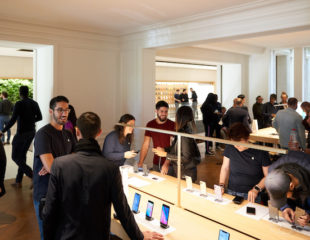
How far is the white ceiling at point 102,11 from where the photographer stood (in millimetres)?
4137

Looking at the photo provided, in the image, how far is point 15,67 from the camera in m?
12.0

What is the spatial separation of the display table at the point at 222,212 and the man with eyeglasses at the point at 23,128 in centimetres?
296

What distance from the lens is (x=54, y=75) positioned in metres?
5.59

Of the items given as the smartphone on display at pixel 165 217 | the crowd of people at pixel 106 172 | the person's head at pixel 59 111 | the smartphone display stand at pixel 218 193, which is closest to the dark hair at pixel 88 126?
the crowd of people at pixel 106 172

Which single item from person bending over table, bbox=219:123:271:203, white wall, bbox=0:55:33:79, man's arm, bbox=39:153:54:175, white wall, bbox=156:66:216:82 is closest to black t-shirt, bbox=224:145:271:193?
person bending over table, bbox=219:123:271:203

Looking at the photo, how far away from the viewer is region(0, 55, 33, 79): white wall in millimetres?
11734

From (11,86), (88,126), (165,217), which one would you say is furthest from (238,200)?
(11,86)

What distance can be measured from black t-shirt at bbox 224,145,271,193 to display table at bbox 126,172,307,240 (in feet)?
0.62

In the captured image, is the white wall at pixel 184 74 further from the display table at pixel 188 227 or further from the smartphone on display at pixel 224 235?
the smartphone on display at pixel 224 235

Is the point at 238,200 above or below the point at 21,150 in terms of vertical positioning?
below

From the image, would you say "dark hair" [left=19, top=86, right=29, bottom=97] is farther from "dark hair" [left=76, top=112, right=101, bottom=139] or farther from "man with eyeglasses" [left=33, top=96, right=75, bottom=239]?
"dark hair" [left=76, top=112, right=101, bottom=139]

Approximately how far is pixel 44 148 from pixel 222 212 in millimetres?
1456

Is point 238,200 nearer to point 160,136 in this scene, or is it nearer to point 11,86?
point 160,136

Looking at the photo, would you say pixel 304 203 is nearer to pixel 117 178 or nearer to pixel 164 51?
pixel 117 178
